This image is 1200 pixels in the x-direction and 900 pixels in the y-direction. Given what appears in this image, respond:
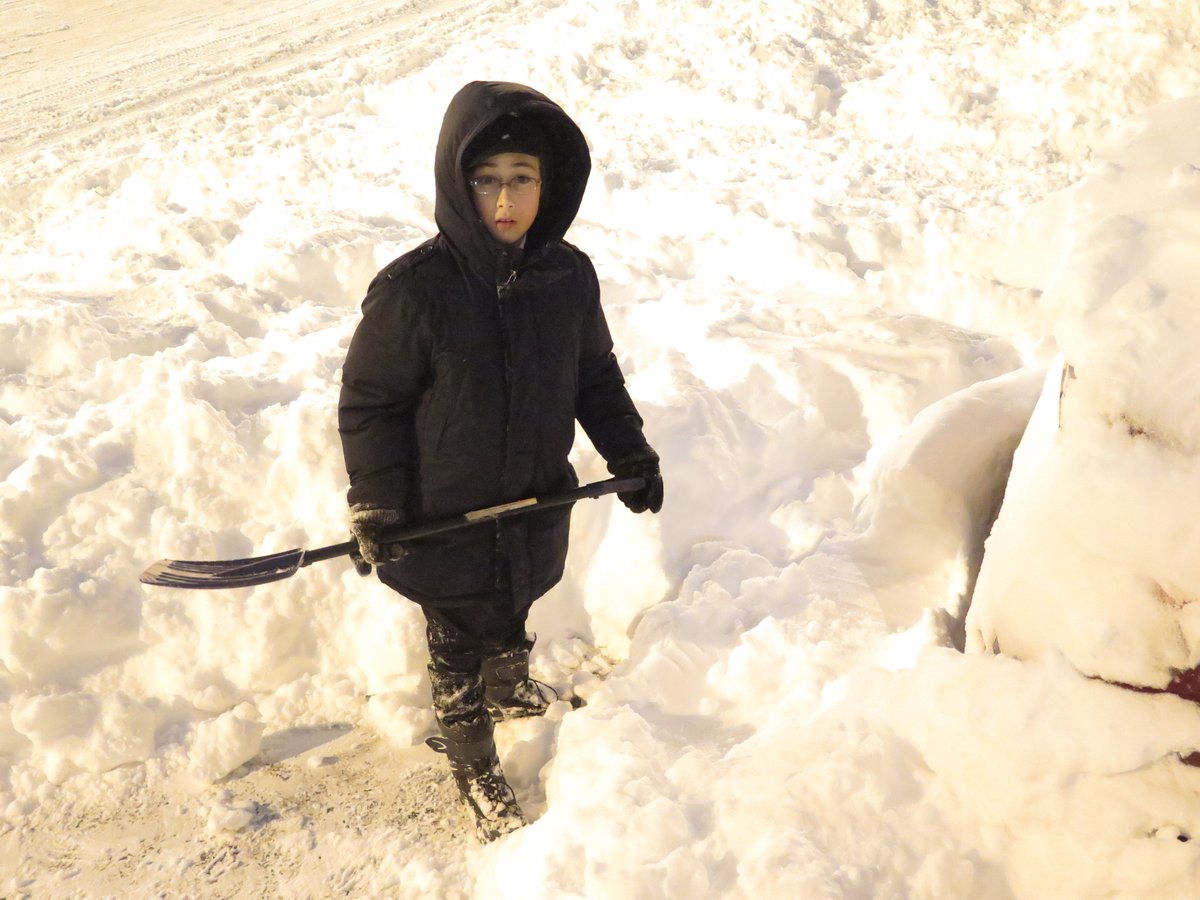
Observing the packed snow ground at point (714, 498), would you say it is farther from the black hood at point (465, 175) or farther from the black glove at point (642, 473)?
the black hood at point (465, 175)

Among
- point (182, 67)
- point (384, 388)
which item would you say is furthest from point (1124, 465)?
point (182, 67)

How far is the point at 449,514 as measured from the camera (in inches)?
87.4

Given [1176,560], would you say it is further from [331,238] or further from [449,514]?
[331,238]

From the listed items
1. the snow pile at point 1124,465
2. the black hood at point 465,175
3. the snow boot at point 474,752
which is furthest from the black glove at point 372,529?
the snow pile at point 1124,465

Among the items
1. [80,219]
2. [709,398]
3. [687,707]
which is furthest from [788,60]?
[687,707]

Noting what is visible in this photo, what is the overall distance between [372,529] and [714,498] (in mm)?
1362

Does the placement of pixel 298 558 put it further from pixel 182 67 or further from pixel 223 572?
pixel 182 67

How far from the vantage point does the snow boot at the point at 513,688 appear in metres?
2.61

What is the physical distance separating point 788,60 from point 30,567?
513 cm

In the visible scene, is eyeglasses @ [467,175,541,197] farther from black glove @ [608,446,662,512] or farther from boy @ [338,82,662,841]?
black glove @ [608,446,662,512]

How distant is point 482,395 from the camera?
211cm

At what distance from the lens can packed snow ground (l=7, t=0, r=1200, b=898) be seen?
1648mm

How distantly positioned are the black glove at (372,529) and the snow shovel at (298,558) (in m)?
0.02

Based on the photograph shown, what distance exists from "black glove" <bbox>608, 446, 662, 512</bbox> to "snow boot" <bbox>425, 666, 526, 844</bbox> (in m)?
0.62
